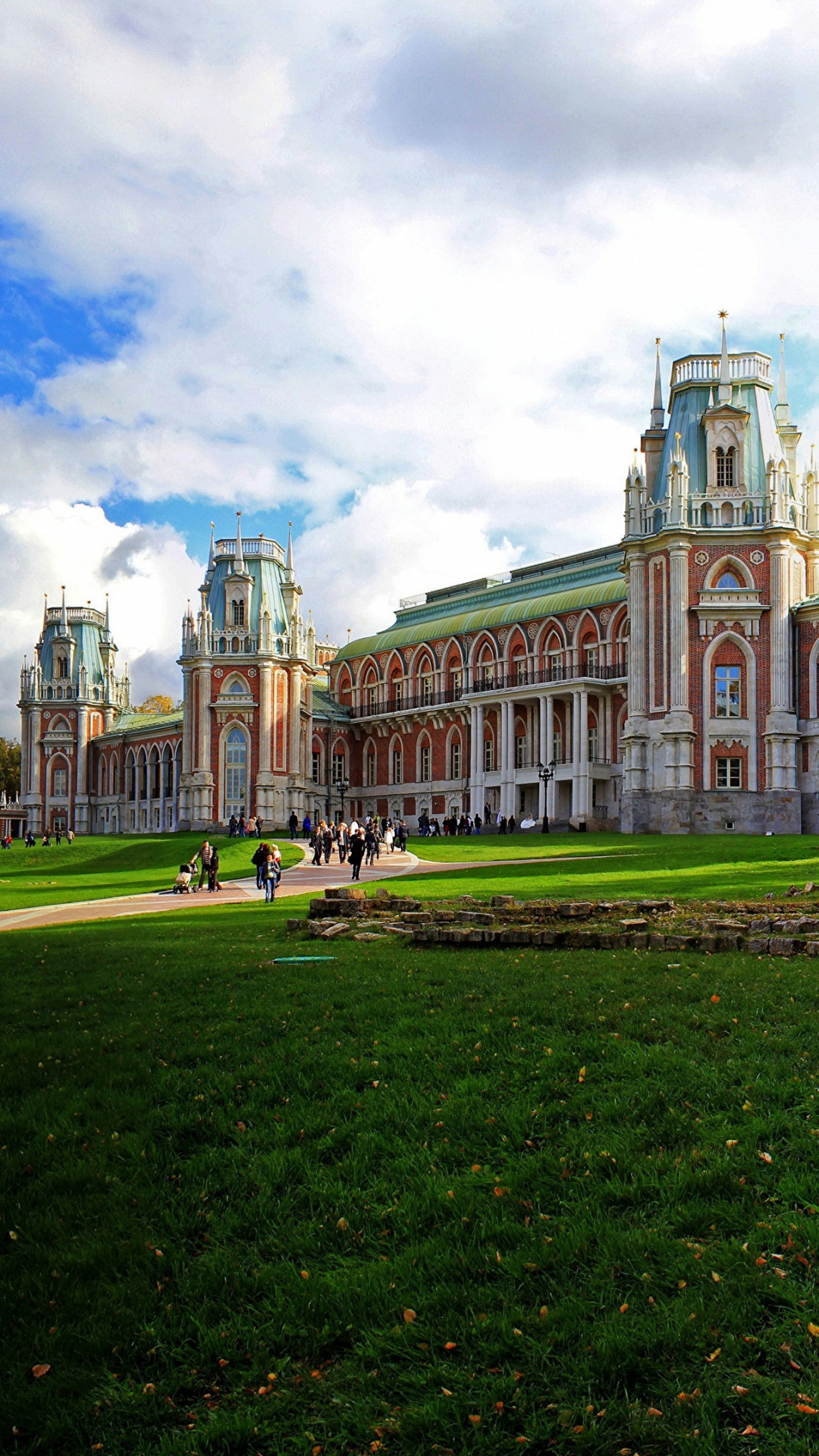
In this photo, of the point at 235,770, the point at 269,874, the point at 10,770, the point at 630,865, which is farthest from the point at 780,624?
→ the point at 10,770

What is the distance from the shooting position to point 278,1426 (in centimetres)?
554

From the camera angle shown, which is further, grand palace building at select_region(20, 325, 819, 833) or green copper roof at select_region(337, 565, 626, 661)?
green copper roof at select_region(337, 565, 626, 661)

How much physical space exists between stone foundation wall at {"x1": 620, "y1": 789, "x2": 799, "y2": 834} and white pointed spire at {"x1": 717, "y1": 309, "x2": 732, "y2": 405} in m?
19.3

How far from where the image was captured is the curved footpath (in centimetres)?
2530

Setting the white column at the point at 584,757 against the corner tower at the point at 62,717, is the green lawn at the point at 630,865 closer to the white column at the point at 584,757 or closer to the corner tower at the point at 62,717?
the white column at the point at 584,757

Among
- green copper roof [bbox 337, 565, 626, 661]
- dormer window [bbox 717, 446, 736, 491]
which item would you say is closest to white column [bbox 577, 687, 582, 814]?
green copper roof [bbox 337, 565, 626, 661]

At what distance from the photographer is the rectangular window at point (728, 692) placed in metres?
Answer: 54.2

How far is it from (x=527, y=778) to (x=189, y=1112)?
61443mm

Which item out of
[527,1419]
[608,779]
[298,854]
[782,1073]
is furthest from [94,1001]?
[608,779]

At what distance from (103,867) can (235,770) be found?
84.2ft

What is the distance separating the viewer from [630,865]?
33.4 meters

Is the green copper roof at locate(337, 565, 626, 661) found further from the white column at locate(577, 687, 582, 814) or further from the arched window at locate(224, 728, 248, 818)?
the arched window at locate(224, 728, 248, 818)

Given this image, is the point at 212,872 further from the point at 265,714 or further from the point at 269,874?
the point at 265,714

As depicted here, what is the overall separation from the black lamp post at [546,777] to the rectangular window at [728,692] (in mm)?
10112
